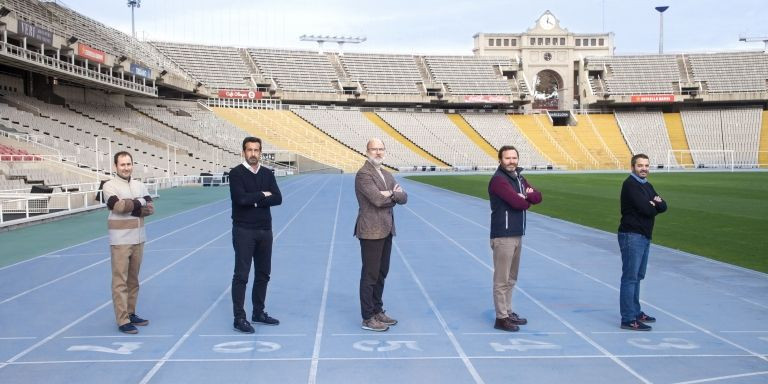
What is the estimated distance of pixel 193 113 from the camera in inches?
2295

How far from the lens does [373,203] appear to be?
6.67 meters

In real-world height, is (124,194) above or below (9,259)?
above

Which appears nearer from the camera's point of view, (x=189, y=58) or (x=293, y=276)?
(x=293, y=276)

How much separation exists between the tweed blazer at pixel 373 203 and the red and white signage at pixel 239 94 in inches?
2392

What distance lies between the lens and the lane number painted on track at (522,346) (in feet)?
20.4

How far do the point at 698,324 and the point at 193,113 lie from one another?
180 feet

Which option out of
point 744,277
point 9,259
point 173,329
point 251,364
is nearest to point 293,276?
point 173,329

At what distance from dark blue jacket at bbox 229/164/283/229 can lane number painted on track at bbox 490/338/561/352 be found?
7.73ft

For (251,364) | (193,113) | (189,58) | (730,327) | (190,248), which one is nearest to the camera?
(251,364)

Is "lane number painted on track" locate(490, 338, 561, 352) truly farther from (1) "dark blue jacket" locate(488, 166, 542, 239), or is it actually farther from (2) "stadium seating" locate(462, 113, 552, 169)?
(2) "stadium seating" locate(462, 113, 552, 169)

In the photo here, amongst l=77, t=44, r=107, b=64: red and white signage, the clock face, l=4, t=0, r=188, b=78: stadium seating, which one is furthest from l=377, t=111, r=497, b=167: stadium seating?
l=77, t=44, r=107, b=64: red and white signage

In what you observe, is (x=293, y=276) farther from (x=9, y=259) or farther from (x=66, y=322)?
(x=9, y=259)

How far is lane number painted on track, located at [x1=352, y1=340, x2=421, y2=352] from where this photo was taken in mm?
6266

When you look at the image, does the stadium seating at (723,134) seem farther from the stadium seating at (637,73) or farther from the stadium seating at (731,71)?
the stadium seating at (637,73)
